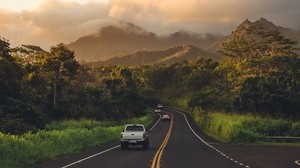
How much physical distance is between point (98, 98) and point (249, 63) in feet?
99.9

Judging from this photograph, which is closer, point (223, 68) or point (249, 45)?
point (249, 45)

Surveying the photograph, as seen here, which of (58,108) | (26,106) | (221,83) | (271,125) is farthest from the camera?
(221,83)

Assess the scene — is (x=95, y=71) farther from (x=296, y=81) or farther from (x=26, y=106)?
(x=26, y=106)

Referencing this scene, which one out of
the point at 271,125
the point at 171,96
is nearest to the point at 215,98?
the point at 271,125

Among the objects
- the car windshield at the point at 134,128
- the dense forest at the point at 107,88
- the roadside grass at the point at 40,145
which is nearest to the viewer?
the roadside grass at the point at 40,145

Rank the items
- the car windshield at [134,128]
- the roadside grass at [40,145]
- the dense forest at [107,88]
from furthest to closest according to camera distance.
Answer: the dense forest at [107,88]
the car windshield at [134,128]
the roadside grass at [40,145]

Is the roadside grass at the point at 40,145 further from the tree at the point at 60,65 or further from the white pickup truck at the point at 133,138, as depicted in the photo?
the tree at the point at 60,65

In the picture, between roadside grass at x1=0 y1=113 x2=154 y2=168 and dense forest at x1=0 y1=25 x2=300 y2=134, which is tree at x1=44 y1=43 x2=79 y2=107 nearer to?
dense forest at x1=0 y1=25 x2=300 y2=134

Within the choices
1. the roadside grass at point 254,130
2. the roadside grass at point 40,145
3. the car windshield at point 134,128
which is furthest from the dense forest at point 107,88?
the roadside grass at point 254,130

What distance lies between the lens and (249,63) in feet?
295

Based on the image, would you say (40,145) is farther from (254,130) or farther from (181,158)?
(254,130)

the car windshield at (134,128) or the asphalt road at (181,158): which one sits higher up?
the car windshield at (134,128)

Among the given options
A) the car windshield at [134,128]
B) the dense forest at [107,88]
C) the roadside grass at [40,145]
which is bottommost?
the roadside grass at [40,145]

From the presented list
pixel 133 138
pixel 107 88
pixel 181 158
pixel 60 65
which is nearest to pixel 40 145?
pixel 181 158
